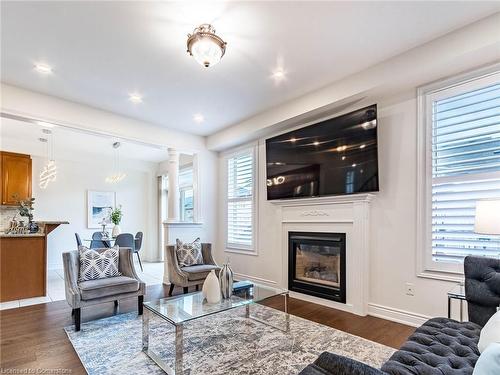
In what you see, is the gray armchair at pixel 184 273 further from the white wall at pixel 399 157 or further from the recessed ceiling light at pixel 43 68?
the recessed ceiling light at pixel 43 68

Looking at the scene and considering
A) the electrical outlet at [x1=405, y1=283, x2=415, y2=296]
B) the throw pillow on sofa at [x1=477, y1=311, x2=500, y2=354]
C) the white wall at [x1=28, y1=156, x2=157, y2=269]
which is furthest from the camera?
the white wall at [x1=28, y1=156, x2=157, y2=269]

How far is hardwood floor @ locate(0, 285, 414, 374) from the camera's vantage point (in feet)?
7.86

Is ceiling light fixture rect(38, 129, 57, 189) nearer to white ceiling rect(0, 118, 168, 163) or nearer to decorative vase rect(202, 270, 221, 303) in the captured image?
white ceiling rect(0, 118, 168, 163)

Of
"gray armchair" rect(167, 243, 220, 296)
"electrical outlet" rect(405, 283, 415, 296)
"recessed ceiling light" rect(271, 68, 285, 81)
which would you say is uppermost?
"recessed ceiling light" rect(271, 68, 285, 81)

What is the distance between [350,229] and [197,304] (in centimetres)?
214

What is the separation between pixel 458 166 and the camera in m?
2.97

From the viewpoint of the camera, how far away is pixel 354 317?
3438 mm

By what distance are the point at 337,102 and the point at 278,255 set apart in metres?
2.52

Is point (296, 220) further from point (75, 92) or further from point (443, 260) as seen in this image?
point (75, 92)

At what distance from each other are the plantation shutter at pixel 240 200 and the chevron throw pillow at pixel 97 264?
7.77 ft

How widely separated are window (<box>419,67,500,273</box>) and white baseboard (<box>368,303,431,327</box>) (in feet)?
1.85

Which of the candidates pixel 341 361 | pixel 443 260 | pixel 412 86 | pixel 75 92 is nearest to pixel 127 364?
pixel 341 361

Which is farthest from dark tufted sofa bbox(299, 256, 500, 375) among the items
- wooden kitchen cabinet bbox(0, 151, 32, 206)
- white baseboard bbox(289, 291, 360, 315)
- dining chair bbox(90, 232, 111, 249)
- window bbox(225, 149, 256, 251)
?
wooden kitchen cabinet bbox(0, 151, 32, 206)

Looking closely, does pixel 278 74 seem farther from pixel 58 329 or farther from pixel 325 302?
pixel 58 329
